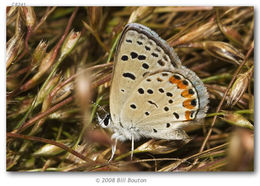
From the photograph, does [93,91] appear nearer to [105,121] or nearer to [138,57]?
[105,121]

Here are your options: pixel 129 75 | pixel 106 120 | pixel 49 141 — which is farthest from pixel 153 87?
pixel 49 141

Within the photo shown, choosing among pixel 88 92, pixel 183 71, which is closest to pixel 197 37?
pixel 183 71

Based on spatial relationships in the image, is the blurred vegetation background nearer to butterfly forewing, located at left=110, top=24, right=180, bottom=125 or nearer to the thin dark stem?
the thin dark stem

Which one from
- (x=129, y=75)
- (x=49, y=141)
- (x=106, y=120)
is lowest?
(x=49, y=141)

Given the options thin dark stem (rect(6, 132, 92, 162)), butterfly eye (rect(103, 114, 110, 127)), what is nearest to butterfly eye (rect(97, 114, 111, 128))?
butterfly eye (rect(103, 114, 110, 127))

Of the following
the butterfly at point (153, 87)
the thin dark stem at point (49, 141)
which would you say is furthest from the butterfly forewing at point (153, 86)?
the thin dark stem at point (49, 141)

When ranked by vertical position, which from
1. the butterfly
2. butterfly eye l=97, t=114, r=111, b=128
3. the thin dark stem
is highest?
the butterfly
